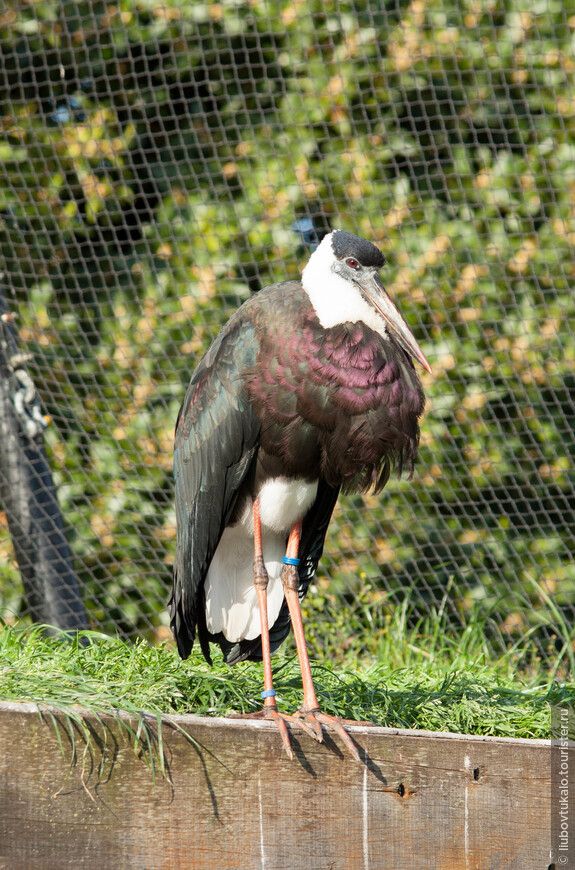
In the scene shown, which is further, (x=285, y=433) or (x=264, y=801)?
(x=285, y=433)

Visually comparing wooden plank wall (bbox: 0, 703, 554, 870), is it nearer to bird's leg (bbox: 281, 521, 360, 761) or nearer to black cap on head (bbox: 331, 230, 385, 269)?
bird's leg (bbox: 281, 521, 360, 761)

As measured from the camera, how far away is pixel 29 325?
4840 millimetres

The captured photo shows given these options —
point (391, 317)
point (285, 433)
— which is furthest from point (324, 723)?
point (391, 317)

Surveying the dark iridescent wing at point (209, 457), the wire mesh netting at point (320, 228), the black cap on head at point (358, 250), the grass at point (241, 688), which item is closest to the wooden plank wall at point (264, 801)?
the grass at point (241, 688)

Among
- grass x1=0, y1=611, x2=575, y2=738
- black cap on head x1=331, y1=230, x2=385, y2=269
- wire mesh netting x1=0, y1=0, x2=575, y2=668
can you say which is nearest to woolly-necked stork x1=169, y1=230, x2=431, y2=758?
black cap on head x1=331, y1=230, x2=385, y2=269

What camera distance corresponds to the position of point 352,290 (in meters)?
2.84

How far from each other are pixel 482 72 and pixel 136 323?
80.2 inches

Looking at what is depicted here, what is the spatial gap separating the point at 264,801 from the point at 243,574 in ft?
3.19

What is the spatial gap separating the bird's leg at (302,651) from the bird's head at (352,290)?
0.64 meters

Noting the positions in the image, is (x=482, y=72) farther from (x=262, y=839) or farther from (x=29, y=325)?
(x=262, y=839)

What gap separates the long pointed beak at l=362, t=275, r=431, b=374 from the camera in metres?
2.83

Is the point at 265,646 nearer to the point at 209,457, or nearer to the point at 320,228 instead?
the point at 209,457

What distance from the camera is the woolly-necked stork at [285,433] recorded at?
2.70 metres

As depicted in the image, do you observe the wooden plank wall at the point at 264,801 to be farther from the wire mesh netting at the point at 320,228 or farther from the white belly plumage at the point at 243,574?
the wire mesh netting at the point at 320,228
